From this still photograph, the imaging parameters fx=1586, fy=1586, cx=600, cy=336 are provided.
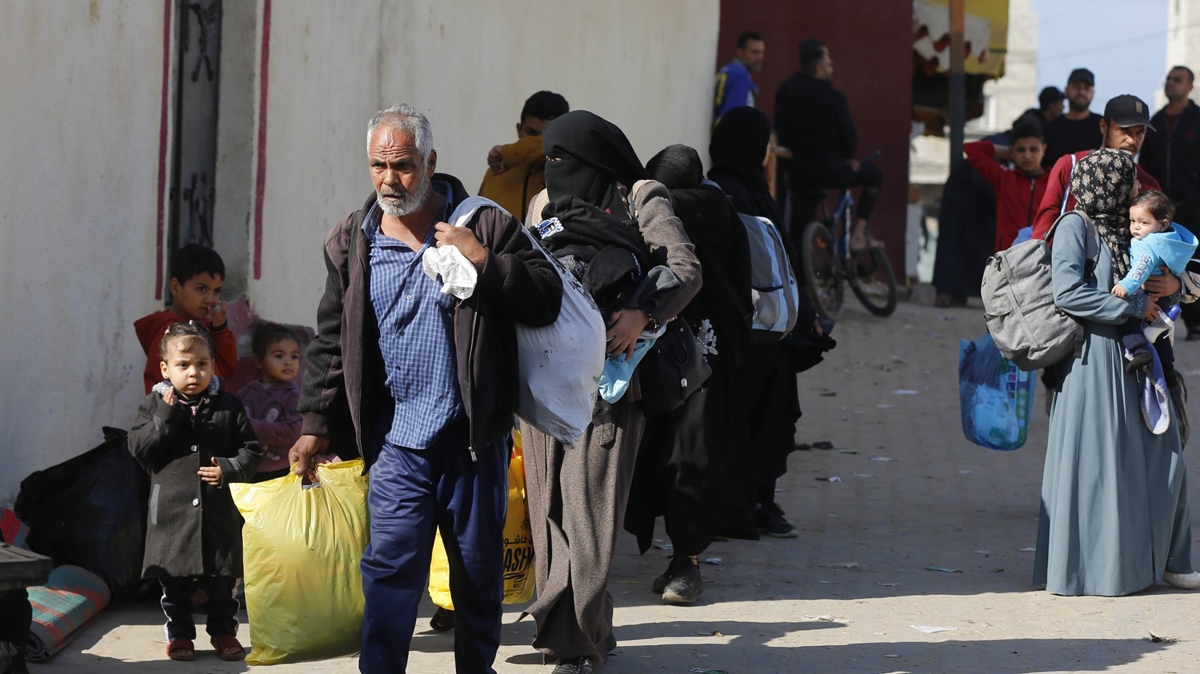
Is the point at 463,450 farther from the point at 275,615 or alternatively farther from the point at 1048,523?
the point at 1048,523

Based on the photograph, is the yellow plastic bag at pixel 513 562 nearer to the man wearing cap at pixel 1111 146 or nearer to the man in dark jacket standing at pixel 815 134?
the man wearing cap at pixel 1111 146

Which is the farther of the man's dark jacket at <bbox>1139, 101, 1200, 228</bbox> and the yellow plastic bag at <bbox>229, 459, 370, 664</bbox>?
the man's dark jacket at <bbox>1139, 101, 1200, 228</bbox>

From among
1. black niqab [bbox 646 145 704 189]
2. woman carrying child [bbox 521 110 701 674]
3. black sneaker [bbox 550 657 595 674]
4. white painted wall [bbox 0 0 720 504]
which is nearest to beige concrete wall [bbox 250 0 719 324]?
white painted wall [bbox 0 0 720 504]

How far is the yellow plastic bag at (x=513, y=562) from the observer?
17.1ft

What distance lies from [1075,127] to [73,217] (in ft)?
29.1

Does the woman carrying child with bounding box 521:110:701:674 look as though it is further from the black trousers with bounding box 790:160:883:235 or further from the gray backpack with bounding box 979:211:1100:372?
the black trousers with bounding box 790:160:883:235

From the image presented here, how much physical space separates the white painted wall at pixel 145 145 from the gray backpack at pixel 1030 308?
334 cm

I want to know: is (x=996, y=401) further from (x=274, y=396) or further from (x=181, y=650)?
(x=181, y=650)

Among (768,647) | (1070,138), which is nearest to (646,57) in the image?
(1070,138)

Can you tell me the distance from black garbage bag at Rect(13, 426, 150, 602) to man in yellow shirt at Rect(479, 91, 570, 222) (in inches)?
85.3

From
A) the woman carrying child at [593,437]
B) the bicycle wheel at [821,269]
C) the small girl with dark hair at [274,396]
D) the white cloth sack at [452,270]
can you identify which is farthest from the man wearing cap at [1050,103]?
the white cloth sack at [452,270]

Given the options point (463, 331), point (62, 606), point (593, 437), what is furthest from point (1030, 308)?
point (62, 606)

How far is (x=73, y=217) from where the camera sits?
590 cm

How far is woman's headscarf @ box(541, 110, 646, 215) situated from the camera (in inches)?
195
